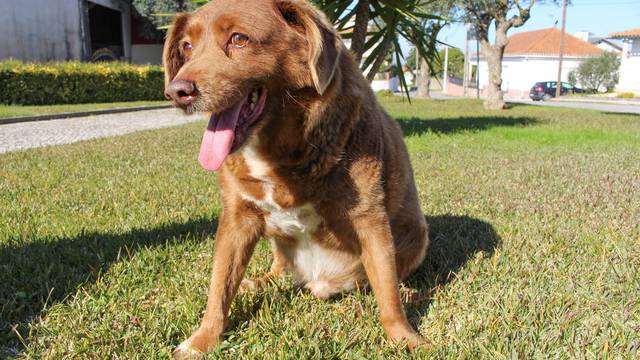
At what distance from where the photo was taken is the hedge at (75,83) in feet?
55.7

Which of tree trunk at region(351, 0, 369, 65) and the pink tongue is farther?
tree trunk at region(351, 0, 369, 65)

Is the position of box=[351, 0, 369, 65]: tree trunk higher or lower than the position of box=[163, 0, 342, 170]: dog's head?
higher

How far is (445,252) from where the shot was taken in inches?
134

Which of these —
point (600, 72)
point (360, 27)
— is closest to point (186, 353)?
point (360, 27)

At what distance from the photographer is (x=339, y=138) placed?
7.14 ft

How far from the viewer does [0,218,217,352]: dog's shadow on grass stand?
2490mm

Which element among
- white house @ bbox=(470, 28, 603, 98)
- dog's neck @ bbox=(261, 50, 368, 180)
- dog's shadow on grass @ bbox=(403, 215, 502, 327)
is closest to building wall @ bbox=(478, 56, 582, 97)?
white house @ bbox=(470, 28, 603, 98)

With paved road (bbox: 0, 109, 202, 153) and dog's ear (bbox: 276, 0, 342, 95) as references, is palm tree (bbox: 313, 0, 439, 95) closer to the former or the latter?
paved road (bbox: 0, 109, 202, 153)

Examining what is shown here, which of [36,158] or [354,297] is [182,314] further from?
[36,158]

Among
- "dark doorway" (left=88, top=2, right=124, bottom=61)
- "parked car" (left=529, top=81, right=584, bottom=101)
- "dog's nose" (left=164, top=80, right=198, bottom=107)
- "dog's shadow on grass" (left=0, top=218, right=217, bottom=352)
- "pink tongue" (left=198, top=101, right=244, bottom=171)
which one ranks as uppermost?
"dark doorway" (left=88, top=2, right=124, bottom=61)

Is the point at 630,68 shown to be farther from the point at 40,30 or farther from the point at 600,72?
the point at 40,30

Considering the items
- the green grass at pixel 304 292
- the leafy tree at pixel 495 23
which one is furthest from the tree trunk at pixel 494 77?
the green grass at pixel 304 292

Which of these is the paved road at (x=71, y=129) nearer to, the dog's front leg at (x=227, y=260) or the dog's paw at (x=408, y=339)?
the dog's front leg at (x=227, y=260)

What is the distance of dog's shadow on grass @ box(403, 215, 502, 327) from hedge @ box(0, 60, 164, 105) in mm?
17111
